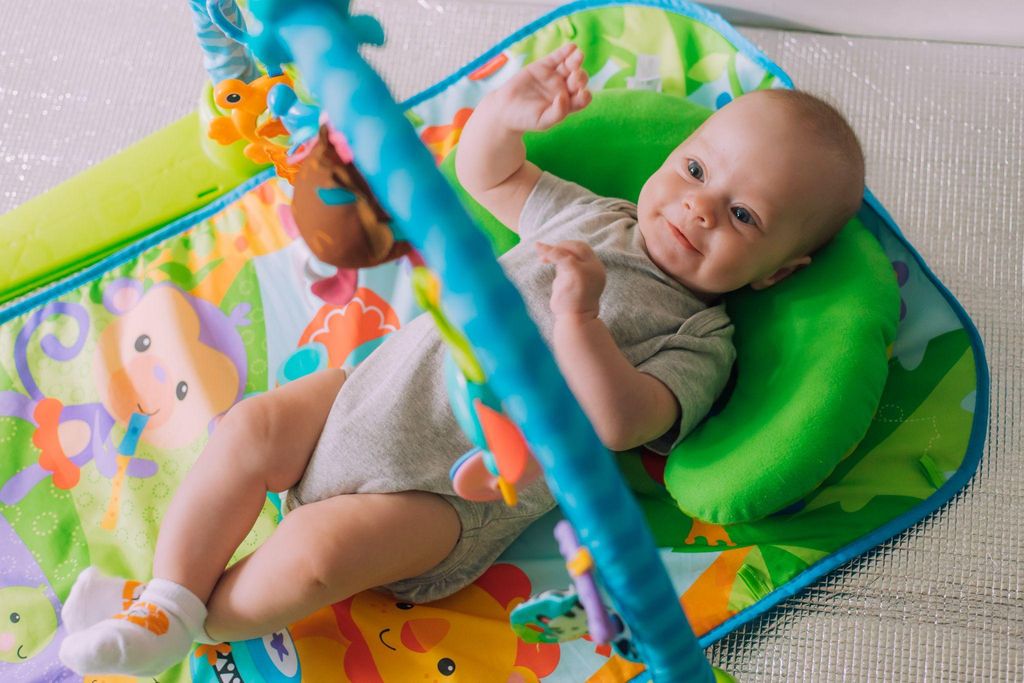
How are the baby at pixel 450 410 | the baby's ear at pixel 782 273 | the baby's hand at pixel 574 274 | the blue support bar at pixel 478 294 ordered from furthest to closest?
the baby's ear at pixel 782 273
the baby at pixel 450 410
the baby's hand at pixel 574 274
the blue support bar at pixel 478 294

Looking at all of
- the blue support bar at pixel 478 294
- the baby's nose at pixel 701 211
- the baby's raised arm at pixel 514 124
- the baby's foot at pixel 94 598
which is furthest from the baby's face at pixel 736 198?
the baby's foot at pixel 94 598

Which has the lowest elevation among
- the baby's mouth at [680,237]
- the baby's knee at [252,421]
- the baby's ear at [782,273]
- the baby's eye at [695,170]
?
the baby's ear at [782,273]

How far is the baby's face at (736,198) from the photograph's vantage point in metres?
0.91

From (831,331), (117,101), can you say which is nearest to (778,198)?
(831,331)

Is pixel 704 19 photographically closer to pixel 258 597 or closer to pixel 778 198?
pixel 778 198

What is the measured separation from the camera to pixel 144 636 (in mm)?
824

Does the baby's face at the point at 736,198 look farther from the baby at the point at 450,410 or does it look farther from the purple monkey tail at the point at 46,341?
the purple monkey tail at the point at 46,341

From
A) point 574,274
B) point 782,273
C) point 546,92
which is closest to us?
point 574,274

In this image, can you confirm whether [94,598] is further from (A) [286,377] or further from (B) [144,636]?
(A) [286,377]

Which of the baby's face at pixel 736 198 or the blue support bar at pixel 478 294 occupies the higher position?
the blue support bar at pixel 478 294

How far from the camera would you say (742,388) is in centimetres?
96

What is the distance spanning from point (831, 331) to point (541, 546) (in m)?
0.33

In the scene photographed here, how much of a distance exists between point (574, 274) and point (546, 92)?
7.9 inches

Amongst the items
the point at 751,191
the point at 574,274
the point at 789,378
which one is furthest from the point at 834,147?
the point at 574,274
